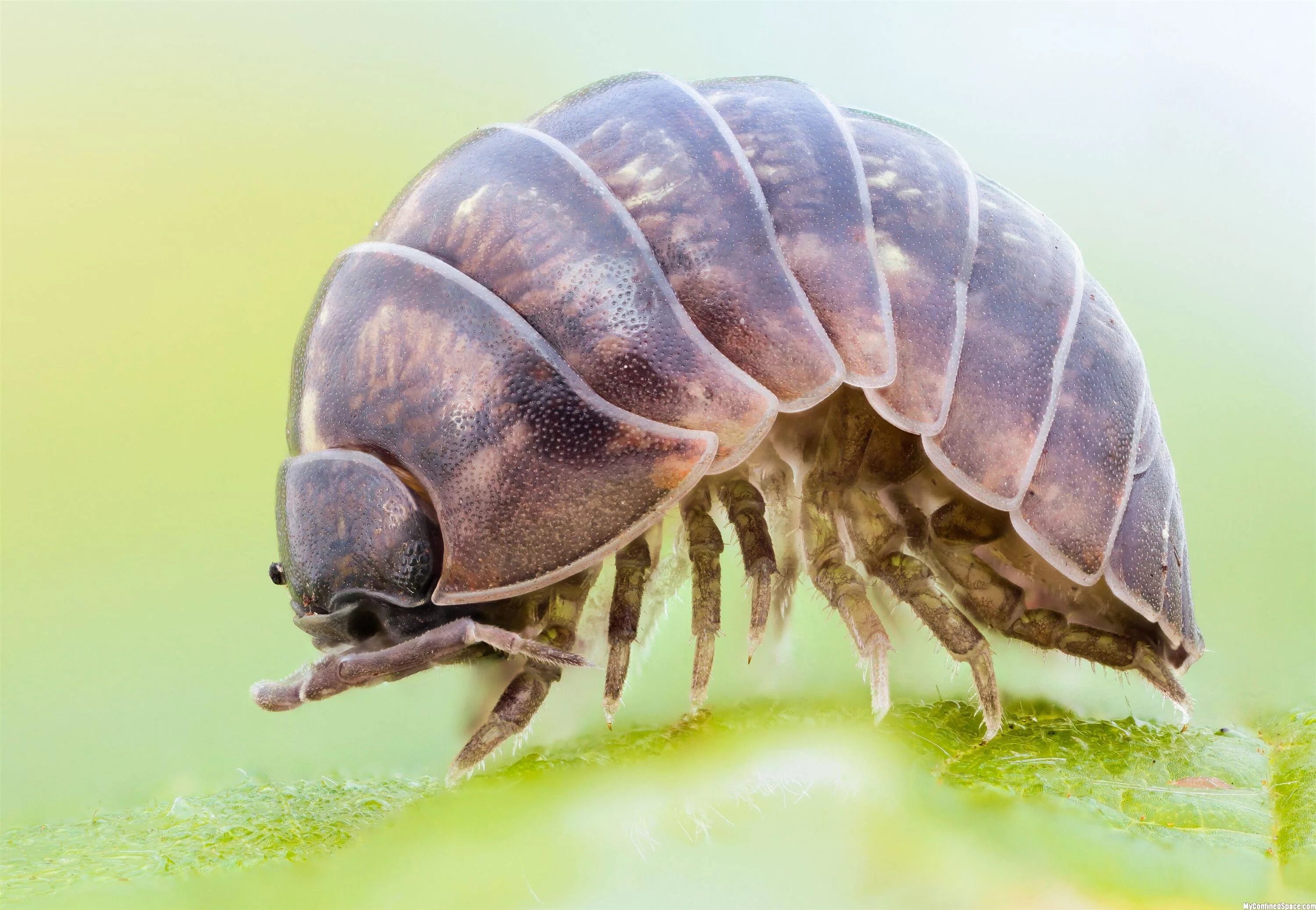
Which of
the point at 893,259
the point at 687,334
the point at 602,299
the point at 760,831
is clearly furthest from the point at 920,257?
→ the point at 760,831

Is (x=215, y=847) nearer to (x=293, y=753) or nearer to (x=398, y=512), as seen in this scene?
(x=398, y=512)

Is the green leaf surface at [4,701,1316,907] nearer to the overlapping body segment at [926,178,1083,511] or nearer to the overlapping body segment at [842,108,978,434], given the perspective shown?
the overlapping body segment at [926,178,1083,511]

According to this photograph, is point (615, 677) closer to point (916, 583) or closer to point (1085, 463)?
point (916, 583)

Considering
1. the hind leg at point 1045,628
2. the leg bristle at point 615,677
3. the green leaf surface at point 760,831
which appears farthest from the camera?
the hind leg at point 1045,628

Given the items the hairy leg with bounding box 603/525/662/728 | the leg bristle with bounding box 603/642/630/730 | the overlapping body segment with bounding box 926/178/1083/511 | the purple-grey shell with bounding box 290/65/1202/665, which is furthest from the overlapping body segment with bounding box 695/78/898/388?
the leg bristle with bounding box 603/642/630/730

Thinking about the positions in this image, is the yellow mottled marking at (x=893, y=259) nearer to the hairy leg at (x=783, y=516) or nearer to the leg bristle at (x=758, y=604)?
the hairy leg at (x=783, y=516)

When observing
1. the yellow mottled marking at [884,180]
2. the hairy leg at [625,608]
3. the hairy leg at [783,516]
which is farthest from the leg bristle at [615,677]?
Result: the yellow mottled marking at [884,180]

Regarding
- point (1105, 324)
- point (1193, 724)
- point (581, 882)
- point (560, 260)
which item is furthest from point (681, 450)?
point (1193, 724)
